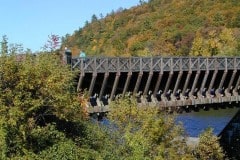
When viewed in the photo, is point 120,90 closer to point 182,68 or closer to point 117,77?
point 117,77

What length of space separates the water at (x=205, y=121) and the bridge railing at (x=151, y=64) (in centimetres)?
2307

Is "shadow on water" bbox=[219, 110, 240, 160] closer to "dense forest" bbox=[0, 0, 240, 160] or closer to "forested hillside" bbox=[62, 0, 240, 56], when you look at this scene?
"dense forest" bbox=[0, 0, 240, 160]

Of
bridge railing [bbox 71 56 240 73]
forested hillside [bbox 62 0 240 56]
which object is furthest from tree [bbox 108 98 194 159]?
forested hillside [bbox 62 0 240 56]


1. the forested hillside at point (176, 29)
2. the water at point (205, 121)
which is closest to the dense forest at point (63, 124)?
the water at point (205, 121)

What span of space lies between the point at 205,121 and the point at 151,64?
43503 mm

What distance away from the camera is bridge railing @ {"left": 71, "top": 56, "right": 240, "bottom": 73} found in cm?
3328

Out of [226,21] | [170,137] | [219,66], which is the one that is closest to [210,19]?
[226,21]

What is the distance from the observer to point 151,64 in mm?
36719

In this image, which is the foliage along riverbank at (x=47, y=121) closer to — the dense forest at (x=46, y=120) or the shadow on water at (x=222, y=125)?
A: the dense forest at (x=46, y=120)

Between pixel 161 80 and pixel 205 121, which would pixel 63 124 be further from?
pixel 205 121

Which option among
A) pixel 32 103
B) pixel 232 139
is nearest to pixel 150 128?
pixel 32 103

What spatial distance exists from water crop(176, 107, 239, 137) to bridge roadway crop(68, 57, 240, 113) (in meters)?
22.6

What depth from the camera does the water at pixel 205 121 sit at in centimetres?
6925

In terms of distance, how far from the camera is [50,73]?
2497 centimetres
